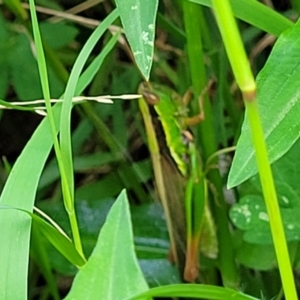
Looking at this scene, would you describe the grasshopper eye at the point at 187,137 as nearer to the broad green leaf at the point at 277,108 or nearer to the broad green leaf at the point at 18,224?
the broad green leaf at the point at 18,224

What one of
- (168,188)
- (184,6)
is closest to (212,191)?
(168,188)

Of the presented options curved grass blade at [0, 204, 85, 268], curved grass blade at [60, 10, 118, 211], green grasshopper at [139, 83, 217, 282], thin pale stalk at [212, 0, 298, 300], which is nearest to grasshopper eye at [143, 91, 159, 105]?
green grasshopper at [139, 83, 217, 282]

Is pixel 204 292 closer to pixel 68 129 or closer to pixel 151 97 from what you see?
pixel 68 129

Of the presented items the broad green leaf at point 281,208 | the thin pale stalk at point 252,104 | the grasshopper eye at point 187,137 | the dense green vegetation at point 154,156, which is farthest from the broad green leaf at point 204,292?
the grasshopper eye at point 187,137

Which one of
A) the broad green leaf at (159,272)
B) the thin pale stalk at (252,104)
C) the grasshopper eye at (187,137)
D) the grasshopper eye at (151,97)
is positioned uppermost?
the grasshopper eye at (151,97)

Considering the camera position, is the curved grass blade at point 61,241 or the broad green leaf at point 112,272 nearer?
the broad green leaf at point 112,272

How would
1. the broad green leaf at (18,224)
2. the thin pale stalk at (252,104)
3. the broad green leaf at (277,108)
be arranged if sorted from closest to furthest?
1. the thin pale stalk at (252,104)
2. the broad green leaf at (277,108)
3. the broad green leaf at (18,224)

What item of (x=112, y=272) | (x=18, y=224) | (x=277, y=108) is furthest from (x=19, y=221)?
(x=277, y=108)

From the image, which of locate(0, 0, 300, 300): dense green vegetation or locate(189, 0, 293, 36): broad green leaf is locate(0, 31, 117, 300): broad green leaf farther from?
locate(189, 0, 293, 36): broad green leaf
